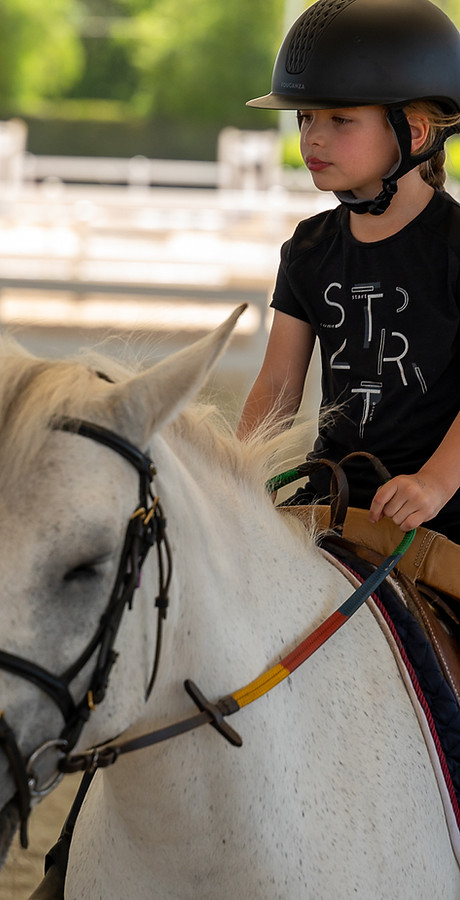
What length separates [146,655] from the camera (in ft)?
4.46

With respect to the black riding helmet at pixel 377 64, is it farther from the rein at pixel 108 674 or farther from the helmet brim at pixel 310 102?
the rein at pixel 108 674

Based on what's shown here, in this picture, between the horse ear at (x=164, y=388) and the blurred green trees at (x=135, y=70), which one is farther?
the blurred green trees at (x=135, y=70)

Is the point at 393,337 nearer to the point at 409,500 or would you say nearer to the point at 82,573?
the point at 409,500

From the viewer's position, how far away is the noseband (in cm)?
121

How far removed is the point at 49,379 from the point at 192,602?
0.38 meters

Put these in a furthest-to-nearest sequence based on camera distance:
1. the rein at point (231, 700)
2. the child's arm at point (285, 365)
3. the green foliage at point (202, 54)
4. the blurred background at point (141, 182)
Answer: the green foliage at point (202, 54) < the blurred background at point (141, 182) < the child's arm at point (285, 365) < the rein at point (231, 700)

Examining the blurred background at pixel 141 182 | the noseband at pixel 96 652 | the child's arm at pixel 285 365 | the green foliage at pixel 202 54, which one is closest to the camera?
the noseband at pixel 96 652

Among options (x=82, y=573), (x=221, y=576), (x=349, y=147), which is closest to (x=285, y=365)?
(x=349, y=147)

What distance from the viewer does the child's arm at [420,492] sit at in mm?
1833

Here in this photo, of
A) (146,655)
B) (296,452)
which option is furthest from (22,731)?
(296,452)

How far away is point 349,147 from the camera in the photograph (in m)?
2.02

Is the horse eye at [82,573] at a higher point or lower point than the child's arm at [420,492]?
higher

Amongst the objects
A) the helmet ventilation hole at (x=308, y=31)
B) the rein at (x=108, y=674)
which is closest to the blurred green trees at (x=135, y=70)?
the helmet ventilation hole at (x=308, y=31)

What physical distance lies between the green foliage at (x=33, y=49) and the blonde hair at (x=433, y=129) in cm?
2983
